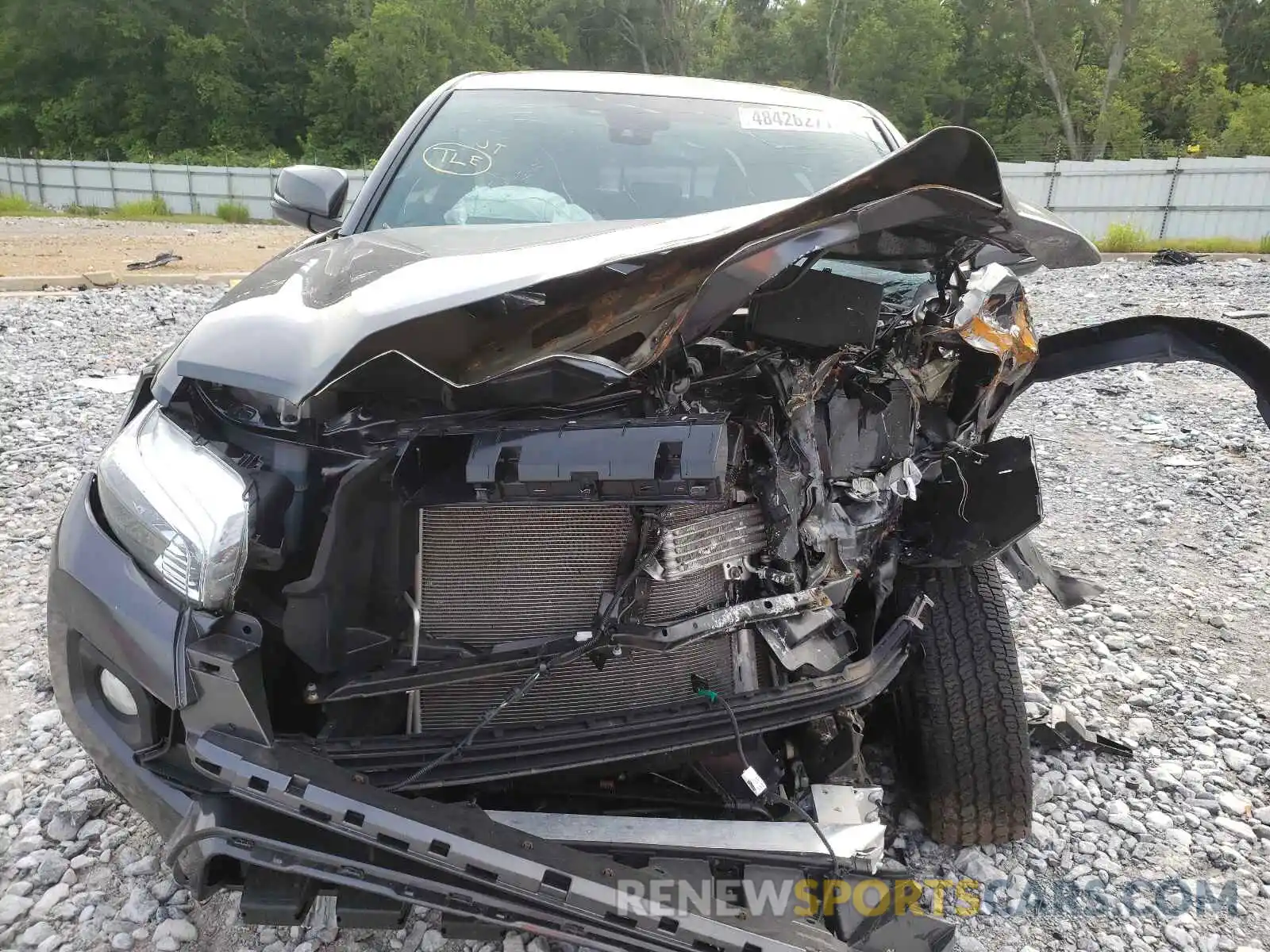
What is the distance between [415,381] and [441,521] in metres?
0.27

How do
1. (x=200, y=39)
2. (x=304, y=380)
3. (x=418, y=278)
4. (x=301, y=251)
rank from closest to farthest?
(x=304, y=380)
(x=418, y=278)
(x=301, y=251)
(x=200, y=39)

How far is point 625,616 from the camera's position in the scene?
1.57m

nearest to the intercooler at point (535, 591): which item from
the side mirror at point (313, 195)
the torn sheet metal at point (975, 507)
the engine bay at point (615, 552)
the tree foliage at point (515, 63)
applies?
the engine bay at point (615, 552)

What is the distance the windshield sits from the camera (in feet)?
7.82

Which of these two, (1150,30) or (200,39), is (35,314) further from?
(1150,30)

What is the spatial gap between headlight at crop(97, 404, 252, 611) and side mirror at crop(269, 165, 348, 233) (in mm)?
1364

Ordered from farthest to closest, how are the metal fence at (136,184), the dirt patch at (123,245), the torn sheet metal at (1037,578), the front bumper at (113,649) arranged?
the metal fence at (136,184) < the dirt patch at (123,245) < the torn sheet metal at (1037,578) < the front bumper at (113,649)

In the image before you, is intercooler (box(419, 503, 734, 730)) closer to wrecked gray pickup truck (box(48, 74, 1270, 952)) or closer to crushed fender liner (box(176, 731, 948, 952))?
wrecked gray pickup truck (box(48, 74, 1270, 952))

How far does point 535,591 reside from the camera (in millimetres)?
1575

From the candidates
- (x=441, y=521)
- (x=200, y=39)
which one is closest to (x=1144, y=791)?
(x=441, y=521)

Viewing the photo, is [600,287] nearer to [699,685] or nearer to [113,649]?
[699,685]

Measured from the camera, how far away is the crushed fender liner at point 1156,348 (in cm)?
196

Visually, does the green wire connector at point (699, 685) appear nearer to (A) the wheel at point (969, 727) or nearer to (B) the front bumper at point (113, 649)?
(A) the wheel at point (969, 727)

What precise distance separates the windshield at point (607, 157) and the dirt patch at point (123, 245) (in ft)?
29.0
